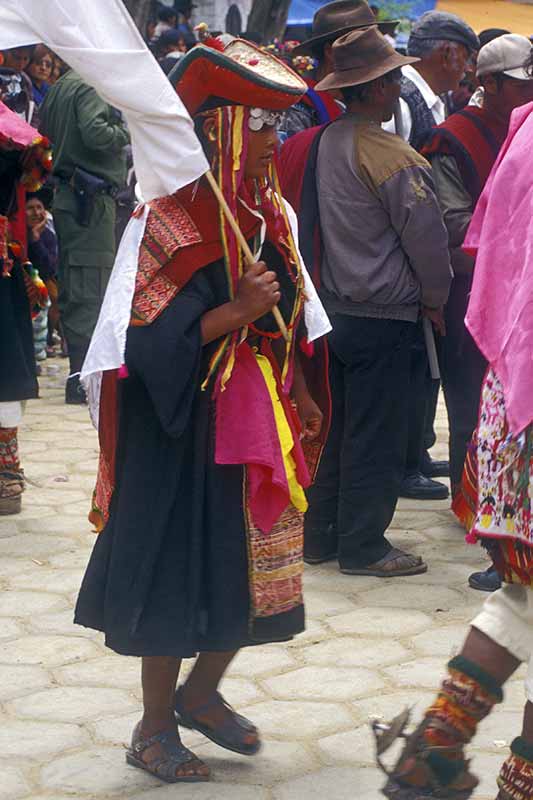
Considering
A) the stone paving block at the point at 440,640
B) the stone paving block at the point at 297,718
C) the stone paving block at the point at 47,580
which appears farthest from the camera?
the stone paving block at the point at 47,580

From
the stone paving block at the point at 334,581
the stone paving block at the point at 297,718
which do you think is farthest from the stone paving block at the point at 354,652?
the stone paving block at the point at 334,581

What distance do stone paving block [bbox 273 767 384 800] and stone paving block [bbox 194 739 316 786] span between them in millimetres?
49

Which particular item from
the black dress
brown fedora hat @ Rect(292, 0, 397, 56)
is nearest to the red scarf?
brown fedora hat @ Rect(292, 0, 397, 56)

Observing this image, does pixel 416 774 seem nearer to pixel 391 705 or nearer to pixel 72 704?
pixel 391 705

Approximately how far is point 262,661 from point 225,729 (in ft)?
2.82

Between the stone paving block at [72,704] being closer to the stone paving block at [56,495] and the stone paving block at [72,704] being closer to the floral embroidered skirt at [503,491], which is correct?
the floral embroidered skirt at [503,491]

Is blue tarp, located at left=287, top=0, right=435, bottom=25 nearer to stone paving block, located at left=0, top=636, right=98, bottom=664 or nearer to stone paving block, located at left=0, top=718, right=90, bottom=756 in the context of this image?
stone paving block, located at left=0, top=636, right=98, bottom=664

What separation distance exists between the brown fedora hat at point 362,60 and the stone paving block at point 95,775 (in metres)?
2.78

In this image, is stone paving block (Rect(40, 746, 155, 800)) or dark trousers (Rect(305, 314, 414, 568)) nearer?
stone paving block (Rect(40, 746, 155, 800))

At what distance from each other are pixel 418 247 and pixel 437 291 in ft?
0.74

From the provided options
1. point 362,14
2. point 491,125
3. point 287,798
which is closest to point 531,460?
point 287,798

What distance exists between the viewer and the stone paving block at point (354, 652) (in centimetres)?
481

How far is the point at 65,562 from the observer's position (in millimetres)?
5977

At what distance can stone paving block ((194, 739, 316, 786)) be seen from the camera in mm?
3879
